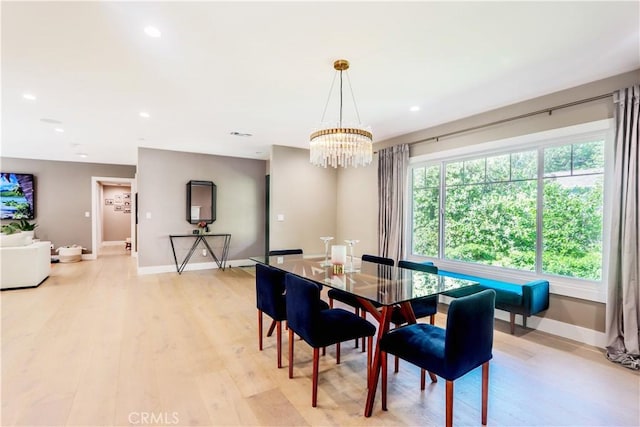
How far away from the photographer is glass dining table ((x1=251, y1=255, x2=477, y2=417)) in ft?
6.35

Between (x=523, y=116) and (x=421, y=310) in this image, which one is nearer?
(x=421, y=310)

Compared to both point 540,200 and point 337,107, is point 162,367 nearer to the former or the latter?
point 337,107

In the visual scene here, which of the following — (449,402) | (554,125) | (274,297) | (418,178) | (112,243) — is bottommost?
(112,243)

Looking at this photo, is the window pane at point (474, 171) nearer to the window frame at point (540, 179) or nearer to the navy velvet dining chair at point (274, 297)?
the window frame at point (540, 179)

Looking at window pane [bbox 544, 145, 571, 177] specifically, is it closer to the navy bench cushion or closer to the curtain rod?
the curtain rod

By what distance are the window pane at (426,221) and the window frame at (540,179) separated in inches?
3.4

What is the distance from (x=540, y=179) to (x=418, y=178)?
1685 mm

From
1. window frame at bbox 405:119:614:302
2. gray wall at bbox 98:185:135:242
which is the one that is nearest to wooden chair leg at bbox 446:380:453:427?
window frame at bbox 405:119:614:302

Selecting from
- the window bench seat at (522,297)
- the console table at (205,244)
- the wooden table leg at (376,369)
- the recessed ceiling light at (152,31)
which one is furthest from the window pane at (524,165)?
the console table at (205,244)

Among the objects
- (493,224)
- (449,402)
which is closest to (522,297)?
(493,224)

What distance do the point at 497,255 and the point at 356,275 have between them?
7.50 feet

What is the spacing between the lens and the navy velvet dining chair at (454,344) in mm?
1619

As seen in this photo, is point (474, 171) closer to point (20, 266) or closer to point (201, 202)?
point (201, 202)

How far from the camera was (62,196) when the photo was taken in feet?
25.1
